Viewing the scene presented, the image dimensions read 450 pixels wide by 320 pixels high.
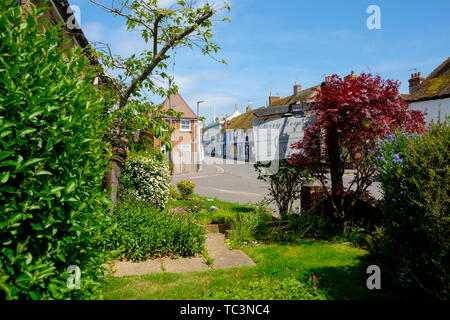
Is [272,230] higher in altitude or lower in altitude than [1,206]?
lower

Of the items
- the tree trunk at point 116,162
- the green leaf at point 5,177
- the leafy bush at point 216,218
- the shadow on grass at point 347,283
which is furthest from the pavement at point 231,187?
the green leaf at point 5,177

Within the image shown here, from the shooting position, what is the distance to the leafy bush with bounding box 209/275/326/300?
410 centimetres

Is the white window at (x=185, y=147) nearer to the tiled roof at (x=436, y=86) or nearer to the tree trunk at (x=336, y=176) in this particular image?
the tiled roof at (x=436, y=86)

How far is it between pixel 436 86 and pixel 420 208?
24059 millimetres

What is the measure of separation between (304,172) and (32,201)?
7678mm

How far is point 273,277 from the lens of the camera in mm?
4828

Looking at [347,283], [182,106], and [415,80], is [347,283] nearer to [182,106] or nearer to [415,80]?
[415,80]

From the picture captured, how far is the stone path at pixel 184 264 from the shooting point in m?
5.23

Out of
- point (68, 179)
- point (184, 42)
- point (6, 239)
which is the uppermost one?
point (184, 42)

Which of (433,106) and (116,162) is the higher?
(433,106)

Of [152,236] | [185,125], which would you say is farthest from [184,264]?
[185,125]

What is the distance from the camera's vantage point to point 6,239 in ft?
8.05

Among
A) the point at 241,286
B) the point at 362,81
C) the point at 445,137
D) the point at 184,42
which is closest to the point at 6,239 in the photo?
the point at 241,286
